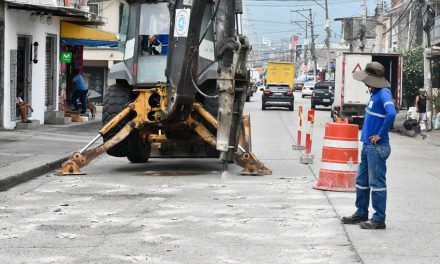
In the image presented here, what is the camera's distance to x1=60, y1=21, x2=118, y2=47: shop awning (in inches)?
1314

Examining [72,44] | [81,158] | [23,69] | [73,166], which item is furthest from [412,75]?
[73,166]

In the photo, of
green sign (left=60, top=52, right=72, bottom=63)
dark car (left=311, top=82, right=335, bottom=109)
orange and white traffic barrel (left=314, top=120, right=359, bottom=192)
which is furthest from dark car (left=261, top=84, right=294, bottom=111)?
orange and white traffic barrel (left=314, top=120, right=359, bottom=192)

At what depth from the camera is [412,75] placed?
4753 cm

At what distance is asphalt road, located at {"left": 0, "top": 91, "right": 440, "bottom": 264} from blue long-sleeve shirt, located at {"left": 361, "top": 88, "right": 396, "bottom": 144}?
1159mm

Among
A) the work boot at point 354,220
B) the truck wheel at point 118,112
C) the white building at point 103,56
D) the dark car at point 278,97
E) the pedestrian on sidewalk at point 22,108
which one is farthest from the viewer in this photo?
the dark car at point 278,97

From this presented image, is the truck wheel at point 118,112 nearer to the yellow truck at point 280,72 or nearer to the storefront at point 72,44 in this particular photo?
the storefront at point 72,44

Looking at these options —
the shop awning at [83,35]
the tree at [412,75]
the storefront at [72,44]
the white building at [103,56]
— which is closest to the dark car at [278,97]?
the tree at [412,75]

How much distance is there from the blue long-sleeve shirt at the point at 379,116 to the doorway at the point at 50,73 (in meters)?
23.1

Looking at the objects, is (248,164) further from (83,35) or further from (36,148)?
(83,35)

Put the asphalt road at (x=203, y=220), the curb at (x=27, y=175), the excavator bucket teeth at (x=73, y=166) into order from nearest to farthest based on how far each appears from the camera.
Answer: the asphalt road at (x=203, y=220) → the curb at (x=27, y=175) → the excavator bucket teeth at (x=73, y=166)

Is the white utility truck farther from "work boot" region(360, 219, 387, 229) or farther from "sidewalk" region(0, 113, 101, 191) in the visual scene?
Answer: "work boot" region(360, 219, 387, 229)

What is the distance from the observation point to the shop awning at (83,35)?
109 ft

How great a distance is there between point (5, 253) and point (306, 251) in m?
3.11

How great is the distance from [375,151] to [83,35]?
82.5ft
